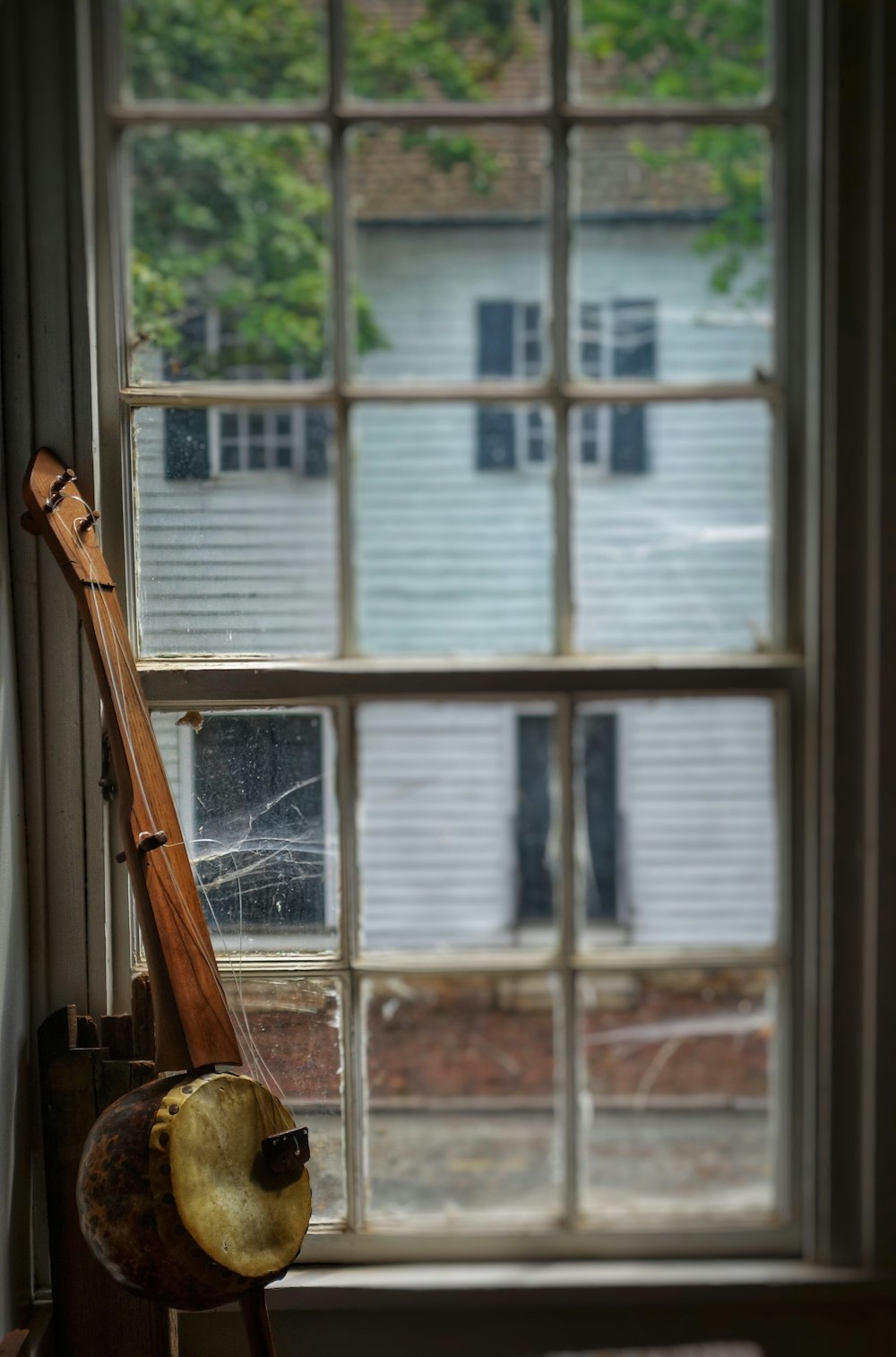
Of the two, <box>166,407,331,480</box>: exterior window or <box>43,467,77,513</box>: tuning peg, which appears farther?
<box>166,407,331,480</box>: exterior window

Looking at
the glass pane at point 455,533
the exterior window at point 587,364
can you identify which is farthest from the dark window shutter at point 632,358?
the glass pane at point 455,533

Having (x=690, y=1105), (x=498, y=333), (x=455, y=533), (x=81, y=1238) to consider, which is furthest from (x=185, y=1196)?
(x=498, y=333)

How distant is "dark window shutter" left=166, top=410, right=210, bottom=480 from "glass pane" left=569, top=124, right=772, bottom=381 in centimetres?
54

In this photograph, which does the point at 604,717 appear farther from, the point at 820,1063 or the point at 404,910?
the point at 820,1063

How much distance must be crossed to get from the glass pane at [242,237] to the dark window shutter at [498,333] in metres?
0.23

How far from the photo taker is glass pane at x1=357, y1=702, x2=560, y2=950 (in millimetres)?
1589

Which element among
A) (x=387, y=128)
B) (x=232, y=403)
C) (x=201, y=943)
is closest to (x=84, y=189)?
(x=232, y=403)

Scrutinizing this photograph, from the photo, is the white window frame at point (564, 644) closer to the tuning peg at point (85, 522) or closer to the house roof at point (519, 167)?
the house roof at point (519, 167)

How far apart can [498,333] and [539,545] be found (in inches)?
12.1

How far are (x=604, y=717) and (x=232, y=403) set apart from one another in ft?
2.23

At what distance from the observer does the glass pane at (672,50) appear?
1554 mm

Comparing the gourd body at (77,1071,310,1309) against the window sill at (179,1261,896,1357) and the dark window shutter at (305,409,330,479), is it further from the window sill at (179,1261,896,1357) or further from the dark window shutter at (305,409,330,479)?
the dark window shutter at (305,409,330,479)

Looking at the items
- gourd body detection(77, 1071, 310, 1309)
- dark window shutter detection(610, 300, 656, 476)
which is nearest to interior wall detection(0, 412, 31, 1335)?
gourd body detection(77, 1071, 310, 1309)

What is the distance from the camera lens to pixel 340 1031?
58.8 inches
